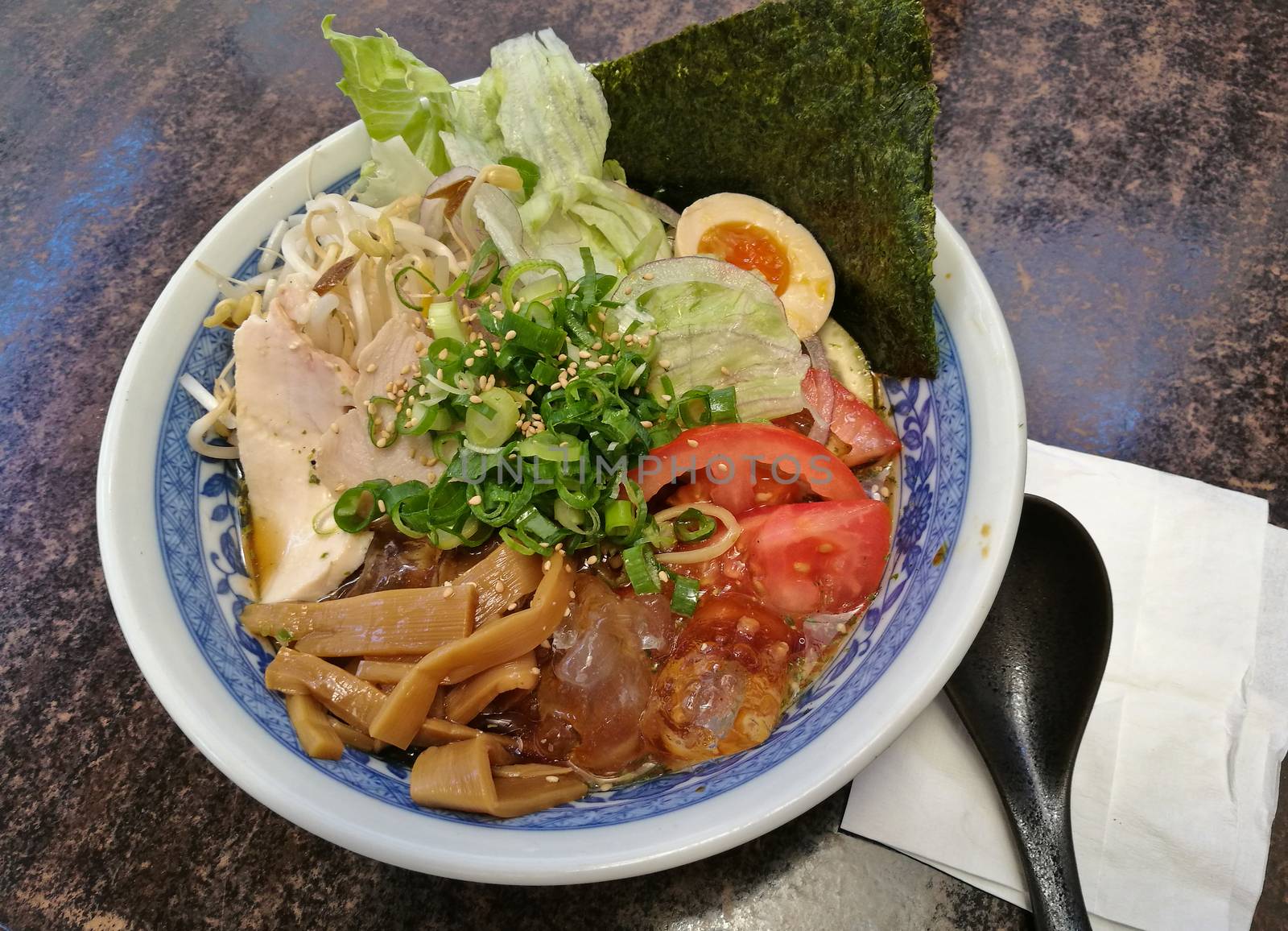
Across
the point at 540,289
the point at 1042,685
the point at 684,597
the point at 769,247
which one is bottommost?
the point at 1042,685

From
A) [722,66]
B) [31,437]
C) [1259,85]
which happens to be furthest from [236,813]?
[1259,85]

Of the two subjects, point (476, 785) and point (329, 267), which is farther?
point (329, 267)

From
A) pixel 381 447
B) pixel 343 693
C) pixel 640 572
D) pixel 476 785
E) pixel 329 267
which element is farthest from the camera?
pixel 329 267

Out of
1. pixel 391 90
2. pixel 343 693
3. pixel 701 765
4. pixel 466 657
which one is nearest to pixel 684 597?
pixel 701 765

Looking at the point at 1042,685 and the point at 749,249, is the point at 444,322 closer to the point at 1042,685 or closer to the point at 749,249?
the point at 749,249

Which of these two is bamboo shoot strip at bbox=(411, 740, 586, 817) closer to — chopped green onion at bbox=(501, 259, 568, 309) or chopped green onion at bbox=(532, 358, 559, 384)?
chopped green onion at bbox=(532, 358, 559, 384)

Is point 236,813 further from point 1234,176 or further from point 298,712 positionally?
point 1234,176

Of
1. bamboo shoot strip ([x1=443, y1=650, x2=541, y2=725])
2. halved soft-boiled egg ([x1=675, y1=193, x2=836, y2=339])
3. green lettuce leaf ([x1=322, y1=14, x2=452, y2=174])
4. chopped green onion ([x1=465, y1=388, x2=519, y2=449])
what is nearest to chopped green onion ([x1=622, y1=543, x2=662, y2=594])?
bamboo shoot strip ([x1=443, y1=650, x2=541, y2=725])
